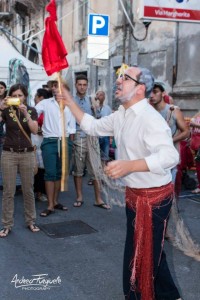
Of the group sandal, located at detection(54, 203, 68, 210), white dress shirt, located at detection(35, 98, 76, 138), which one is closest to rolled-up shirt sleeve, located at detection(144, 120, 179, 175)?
white dress shirt, located at detection(35, 98, 76, 138)

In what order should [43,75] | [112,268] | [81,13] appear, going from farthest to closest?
[81,13] < [43,75] < [112,268]

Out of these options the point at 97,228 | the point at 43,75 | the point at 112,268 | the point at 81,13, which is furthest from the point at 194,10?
the point at 81,13

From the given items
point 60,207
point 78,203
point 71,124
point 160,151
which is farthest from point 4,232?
point 160,151

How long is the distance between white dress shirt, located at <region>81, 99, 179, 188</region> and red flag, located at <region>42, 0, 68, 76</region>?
0.72 metres

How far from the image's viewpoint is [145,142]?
2908 mm

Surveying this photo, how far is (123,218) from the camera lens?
632 cm

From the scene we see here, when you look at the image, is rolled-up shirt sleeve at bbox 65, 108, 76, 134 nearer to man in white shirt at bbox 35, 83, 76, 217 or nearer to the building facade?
man in white shirt at bbox 35, 83, 76, 217

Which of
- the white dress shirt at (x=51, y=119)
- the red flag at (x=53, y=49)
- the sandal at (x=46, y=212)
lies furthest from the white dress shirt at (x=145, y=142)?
the sandal at (x=46, y=212)

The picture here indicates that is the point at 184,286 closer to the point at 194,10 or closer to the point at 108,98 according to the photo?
the point at 194,10

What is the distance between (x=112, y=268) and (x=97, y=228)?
140 cm

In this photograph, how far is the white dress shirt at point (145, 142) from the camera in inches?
110

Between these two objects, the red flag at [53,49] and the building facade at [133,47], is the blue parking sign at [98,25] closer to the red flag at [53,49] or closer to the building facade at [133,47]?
the building facade at [133,47]

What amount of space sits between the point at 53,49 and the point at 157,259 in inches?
72.6

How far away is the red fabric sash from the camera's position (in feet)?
10.2
